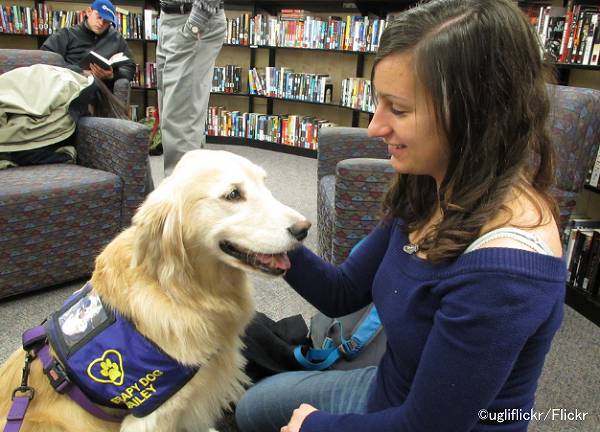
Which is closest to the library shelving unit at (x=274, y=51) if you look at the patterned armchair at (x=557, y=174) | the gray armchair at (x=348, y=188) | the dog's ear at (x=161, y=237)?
the gray armchair at (x=348, y=188)

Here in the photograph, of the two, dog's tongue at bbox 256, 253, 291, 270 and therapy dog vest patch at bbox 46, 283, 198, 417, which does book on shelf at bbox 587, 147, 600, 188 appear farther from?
therapy dog vest patch at bbox 46, 283, 198, 417

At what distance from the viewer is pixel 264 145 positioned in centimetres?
521

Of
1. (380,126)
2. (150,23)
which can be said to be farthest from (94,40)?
(380,126)

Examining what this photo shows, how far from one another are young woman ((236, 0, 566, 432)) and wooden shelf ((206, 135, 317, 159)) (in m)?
4.15

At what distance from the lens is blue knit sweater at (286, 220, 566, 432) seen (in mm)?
624

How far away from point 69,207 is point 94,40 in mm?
2659

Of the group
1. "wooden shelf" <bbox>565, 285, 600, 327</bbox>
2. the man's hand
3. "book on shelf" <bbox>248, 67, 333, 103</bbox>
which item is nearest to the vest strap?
"wooden shelf" <bbox>565, 285, 600, 327</bbox>

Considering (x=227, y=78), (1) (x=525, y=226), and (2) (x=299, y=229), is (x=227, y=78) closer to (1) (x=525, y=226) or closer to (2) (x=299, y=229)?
(2) (x=299, y=229)

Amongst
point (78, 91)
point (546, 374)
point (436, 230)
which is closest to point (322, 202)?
point (546, 374)

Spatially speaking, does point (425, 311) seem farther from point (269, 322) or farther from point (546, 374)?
point (546, 374)

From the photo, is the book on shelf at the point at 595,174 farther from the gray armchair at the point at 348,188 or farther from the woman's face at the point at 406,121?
the woman's face at the point at 406,121

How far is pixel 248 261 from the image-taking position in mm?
1021

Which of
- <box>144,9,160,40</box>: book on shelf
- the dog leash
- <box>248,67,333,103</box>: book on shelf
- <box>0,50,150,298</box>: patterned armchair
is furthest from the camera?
<box>144,9,160,40</box>: book on shelf

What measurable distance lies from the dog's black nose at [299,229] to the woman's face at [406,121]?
0.26 m
